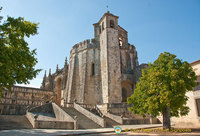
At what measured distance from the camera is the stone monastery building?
78.9 ft

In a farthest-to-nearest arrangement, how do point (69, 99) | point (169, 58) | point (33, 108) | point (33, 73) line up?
point (69, 99)
point (33, 108)
point (169, 58)
point (33, 73)

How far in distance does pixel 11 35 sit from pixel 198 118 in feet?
51.1

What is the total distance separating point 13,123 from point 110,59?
53.4ft

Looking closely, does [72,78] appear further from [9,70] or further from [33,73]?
[9,70]

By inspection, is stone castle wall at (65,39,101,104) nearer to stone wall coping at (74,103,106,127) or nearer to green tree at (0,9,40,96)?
stone wall coping at (74,103,106,127)

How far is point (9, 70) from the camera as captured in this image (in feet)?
25.8

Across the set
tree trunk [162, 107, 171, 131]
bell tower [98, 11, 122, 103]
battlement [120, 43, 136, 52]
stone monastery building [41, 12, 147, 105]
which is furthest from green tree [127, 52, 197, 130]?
battlement [120, 43, 136, 52]

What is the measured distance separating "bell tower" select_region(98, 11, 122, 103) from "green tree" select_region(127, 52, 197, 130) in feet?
36.9

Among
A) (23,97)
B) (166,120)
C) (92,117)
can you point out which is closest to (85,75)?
(23,97)

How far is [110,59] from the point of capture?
2503cm

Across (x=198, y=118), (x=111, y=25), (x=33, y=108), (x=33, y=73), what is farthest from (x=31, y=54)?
(x=111, y=25)

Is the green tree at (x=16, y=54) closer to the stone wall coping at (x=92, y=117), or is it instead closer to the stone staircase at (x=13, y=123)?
the stone staircase at (x=13, y=123)

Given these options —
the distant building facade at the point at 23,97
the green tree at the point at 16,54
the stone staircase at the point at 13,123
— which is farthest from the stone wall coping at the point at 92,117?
A: the green tree at the point at 16,54

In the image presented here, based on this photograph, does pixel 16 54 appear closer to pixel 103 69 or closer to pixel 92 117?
pixel 92 117
